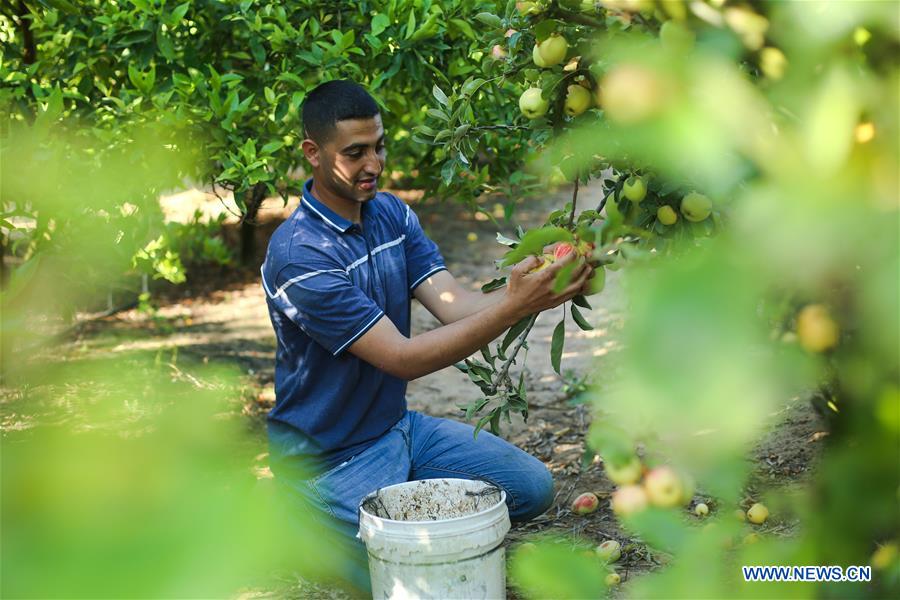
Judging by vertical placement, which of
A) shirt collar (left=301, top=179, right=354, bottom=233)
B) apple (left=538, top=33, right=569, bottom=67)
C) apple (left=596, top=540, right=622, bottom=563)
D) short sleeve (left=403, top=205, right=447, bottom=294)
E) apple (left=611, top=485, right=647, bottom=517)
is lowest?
apple (left=596, top=540, right=622, bottom=563)

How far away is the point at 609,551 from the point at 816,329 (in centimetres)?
213

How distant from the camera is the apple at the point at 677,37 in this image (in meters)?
0.92

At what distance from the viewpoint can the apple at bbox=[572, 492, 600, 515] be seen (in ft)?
11.0

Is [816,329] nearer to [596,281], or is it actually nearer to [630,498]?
[630,498]

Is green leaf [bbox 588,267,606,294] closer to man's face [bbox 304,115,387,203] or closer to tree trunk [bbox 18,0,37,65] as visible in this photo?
man's face [bbox 304,115,387,203]

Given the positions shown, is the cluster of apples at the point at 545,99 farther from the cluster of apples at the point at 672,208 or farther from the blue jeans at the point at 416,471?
the blue jeans at the point at 416,471

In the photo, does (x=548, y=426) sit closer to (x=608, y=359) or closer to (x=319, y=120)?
(x=608, y=359)

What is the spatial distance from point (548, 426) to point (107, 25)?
2.40 meters

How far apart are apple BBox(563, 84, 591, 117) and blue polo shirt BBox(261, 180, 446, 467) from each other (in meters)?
0.93

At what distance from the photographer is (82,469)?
18.5 inches

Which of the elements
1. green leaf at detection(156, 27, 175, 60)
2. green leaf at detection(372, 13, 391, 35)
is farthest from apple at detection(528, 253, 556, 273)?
green leaf at detection(156, 27, 175, 60)

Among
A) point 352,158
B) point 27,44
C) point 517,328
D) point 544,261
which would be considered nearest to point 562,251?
point 544,261

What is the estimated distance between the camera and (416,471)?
10.1 ft

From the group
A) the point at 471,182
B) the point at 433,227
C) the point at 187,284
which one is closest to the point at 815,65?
the point at 471,182
